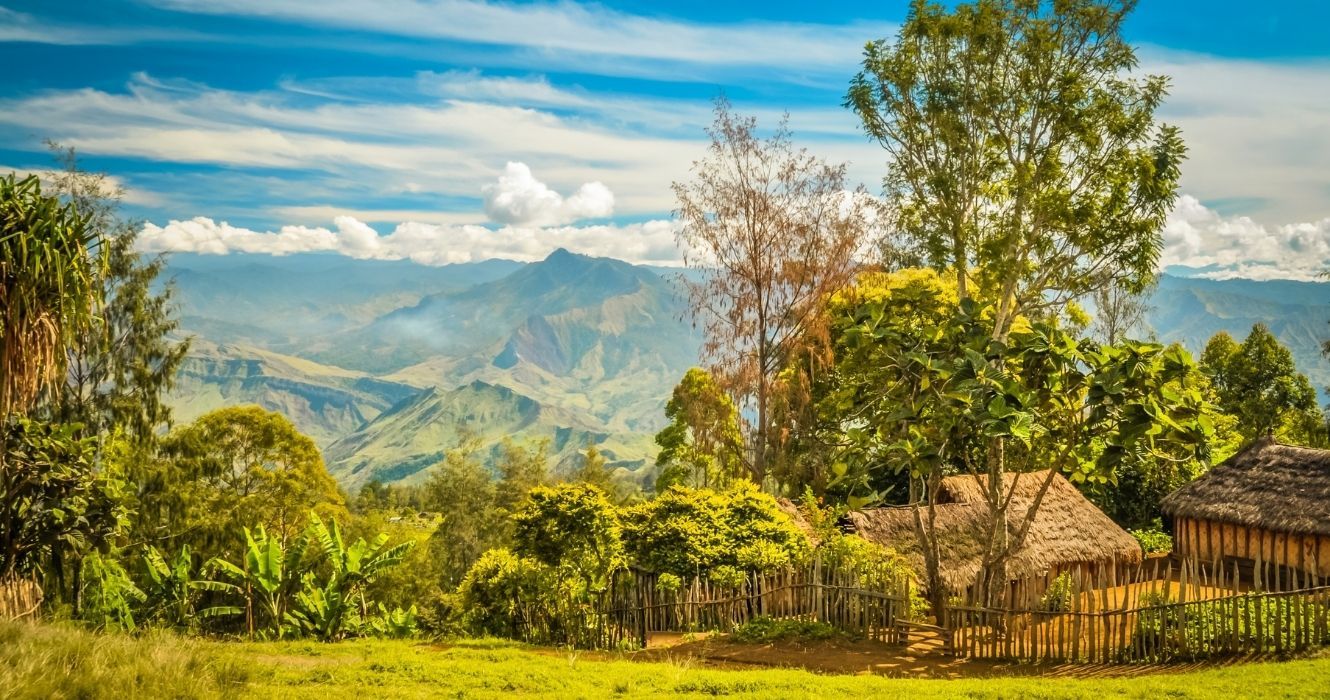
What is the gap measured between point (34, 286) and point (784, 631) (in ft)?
33.6

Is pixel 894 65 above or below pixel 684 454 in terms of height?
above

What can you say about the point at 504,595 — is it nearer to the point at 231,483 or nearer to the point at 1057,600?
the point at 1057,600

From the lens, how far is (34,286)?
916 cm

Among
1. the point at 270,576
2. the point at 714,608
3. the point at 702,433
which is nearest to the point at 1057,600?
the point at 714,608

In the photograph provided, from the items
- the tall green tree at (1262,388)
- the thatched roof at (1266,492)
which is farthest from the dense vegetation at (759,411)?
the tall green tree at (1262,388)

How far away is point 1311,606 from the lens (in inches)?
449

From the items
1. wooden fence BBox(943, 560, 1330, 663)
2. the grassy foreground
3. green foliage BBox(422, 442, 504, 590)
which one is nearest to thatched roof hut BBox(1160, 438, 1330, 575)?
wooden fence BBox(943, 560, 1330, 663)

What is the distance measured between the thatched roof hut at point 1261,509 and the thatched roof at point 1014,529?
149 centimetres

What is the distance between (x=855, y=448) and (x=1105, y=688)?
423 cm

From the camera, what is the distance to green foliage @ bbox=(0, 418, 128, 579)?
39.0 ft

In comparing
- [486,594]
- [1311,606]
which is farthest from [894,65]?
[486,594]

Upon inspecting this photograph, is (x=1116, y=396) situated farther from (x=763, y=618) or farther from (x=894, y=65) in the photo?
(x=894, y=65)

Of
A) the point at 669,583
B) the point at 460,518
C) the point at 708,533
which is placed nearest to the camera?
the point at 669,583

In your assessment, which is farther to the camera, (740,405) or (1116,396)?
(740,405)
